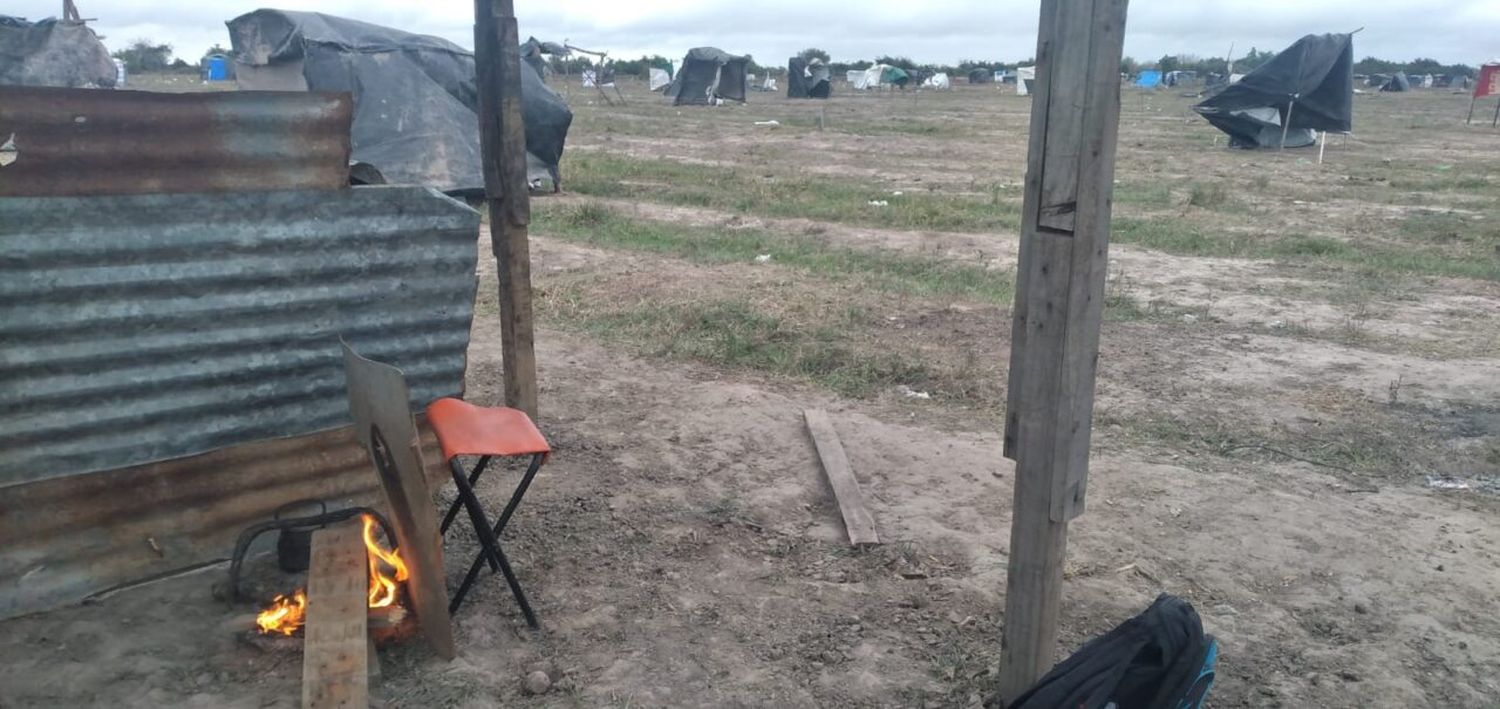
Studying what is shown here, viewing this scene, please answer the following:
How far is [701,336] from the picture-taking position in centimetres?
701

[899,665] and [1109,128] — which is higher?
[1109,128]

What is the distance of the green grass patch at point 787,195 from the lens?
39.3 ft

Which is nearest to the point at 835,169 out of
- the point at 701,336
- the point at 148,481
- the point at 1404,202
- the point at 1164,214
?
the point at 1164,214

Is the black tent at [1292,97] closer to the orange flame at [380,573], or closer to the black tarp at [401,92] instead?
the black tarp at [401,92]

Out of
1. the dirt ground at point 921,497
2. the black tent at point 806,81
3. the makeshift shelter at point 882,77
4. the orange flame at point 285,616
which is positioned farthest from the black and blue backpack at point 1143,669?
the makeshift shelter at point 882,77

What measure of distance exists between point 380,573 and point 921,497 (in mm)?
2254

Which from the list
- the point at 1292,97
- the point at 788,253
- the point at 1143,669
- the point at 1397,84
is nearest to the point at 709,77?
the point at 1292,97

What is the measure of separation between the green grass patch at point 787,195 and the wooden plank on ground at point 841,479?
660cm

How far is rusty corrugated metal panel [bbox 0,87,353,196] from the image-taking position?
10.2 ft

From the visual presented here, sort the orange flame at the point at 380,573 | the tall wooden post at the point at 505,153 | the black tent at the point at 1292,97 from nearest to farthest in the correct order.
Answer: the orange flame at the point at 380,573 < the tall wooden post at the point at 505,153 < the black tent at the point at 1292,97

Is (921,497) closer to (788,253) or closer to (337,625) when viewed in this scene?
(337,625)

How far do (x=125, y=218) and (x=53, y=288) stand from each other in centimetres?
29

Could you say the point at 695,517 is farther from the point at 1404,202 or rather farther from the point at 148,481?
the point at 1404,202

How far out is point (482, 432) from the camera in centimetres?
335
